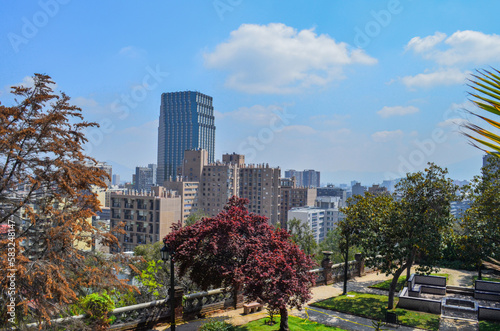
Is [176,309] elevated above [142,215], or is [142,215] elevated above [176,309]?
[176,309]

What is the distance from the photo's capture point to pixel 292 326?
13062 mm

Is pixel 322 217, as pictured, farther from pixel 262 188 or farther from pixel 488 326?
pixel 488 326

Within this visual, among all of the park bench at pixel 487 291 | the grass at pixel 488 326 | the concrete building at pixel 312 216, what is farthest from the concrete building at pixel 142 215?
the grass at pixel 488 326

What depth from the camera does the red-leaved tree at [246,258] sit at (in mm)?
11047

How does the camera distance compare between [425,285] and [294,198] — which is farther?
[294,198]

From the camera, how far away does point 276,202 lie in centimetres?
12525

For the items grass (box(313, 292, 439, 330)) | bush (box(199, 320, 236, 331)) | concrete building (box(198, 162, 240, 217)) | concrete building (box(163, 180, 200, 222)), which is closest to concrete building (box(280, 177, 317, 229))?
concrete building (box(198, 162, 240, 217))

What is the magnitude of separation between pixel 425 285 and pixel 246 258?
12569 millimetres

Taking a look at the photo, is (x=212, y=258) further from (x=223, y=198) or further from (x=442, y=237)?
(x=223, y=198)

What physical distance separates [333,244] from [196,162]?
87521 mm

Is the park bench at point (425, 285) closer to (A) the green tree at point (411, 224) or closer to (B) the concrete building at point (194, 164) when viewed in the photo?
(A) the green tree at point (411, 224)

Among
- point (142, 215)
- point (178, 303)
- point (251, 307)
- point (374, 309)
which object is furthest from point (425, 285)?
point (142, 215)

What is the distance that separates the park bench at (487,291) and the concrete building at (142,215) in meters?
70.0

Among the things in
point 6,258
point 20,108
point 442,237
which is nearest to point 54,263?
point 6,258
